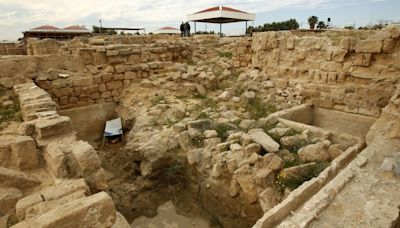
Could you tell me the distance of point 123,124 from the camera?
5.95 meters

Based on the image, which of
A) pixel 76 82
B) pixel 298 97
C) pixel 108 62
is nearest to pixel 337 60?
pixel 298 97

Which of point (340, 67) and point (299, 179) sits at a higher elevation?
point (340, 67)

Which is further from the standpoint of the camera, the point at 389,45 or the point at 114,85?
the point at 114,85

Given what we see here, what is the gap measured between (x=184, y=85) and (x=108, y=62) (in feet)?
6.63

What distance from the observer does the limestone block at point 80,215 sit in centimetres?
181

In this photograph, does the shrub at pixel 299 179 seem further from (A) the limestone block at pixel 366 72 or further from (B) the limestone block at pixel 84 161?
(A) the limestone block at pixel 366 72

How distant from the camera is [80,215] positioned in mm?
1919

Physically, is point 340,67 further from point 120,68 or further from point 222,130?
point 120,68

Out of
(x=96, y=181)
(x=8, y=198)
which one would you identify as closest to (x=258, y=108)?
(x=96, y=181)

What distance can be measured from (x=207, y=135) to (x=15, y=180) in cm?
291

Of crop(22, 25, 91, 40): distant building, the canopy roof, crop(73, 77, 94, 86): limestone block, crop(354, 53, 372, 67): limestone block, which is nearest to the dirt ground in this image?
crop(73, 77, 94, 86): limestone block

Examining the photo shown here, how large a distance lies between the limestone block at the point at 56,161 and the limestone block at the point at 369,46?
537 centimetres

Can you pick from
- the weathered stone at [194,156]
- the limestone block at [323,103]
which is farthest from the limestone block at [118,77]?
the limestone block at [323,103]

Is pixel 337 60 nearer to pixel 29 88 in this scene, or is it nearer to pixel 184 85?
pixel 184 85
